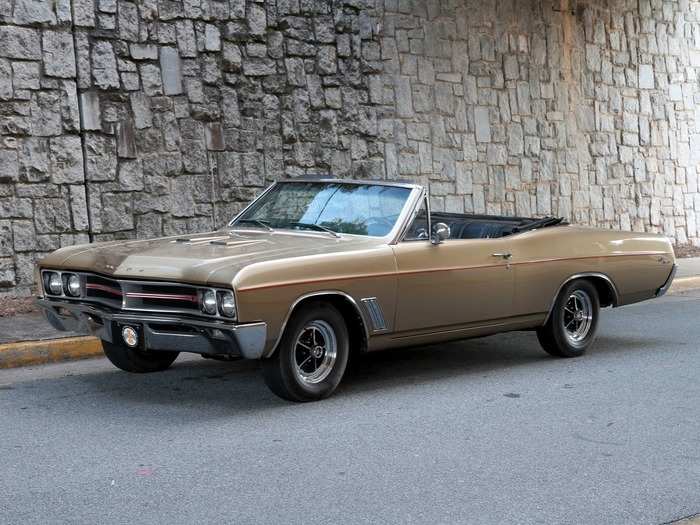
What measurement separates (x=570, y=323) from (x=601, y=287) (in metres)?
0.46

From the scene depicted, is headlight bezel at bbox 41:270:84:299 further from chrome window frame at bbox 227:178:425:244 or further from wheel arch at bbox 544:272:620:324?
wheel arch at bbox 544:272:620:324

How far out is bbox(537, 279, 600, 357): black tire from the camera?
8602 millimetres

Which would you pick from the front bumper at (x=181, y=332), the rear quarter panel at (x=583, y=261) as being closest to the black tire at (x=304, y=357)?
the front bumper at (x=181, y=332)

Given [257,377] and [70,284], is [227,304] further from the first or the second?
[257,377]

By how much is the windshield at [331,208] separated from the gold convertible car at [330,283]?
0.04 ft

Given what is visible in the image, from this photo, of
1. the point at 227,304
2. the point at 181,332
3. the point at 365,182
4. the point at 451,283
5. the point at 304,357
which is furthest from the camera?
the point at 365,182

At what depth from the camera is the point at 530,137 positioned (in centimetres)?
1717

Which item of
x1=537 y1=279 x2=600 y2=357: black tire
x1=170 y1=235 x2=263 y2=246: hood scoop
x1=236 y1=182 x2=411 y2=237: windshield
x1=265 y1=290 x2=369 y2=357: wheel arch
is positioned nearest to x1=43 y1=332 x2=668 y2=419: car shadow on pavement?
x1=537 y1=279 x2=600 y2=357: black tire

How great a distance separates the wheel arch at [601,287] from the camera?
854 centimetres

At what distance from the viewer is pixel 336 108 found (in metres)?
14.2

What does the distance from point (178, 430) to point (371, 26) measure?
9.46m

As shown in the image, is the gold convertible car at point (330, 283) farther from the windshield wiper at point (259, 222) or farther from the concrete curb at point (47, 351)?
the concrete curb at point (47, 351)

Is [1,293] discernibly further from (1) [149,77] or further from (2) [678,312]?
(2) [678,312]

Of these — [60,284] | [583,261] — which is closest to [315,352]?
[60,284]
